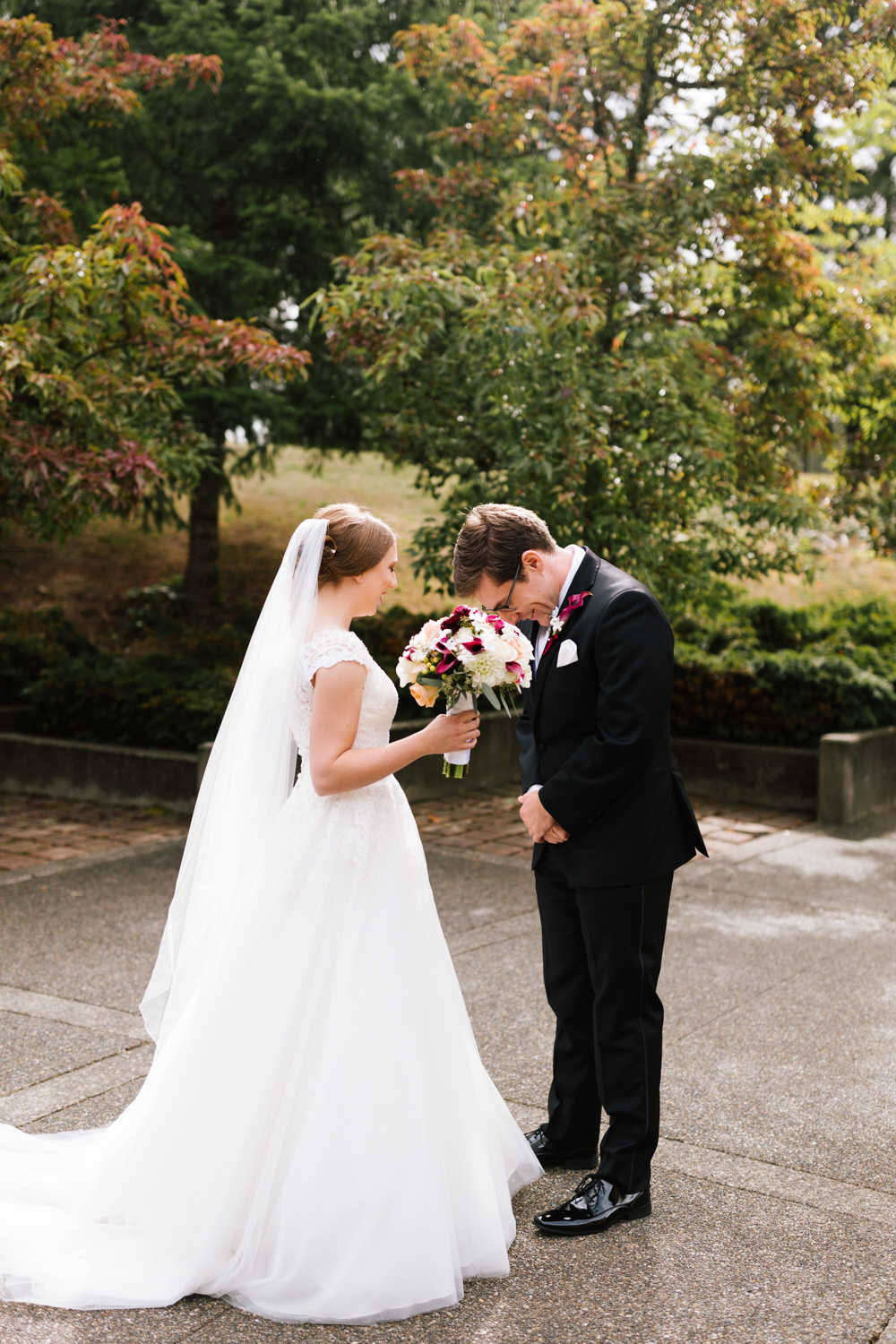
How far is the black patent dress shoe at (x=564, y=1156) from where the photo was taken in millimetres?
3744

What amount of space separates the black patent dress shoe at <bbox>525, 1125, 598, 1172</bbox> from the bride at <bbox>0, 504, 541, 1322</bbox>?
0.59 ft

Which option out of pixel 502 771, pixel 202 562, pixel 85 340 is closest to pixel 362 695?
pixel 85 340

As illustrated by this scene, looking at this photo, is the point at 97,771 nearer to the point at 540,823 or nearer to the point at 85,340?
the point at 85,340

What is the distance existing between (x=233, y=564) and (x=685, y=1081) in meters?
13.0

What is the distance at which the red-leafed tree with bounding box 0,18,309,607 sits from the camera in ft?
23.0

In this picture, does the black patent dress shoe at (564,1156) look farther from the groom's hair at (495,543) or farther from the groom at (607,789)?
the groom's hair at (495,543)

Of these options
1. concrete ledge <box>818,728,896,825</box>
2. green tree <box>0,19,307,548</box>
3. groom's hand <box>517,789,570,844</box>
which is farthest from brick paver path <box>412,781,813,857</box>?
groom's hand <box>517,789,570,844</box>

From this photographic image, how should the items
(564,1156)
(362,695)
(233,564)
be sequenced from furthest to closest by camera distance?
1. (233,564)
2. (564,1156)
3. (362,695)

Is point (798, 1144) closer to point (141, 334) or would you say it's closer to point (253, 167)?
point (141, 334)

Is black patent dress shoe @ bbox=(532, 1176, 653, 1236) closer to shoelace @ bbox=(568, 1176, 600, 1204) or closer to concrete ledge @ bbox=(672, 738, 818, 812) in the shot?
shoelace @ bbox=(568, 1176, 600, 1204)

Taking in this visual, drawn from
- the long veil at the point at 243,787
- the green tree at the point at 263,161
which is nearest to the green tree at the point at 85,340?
the green tree at the point at 263,161

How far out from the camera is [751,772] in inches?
395

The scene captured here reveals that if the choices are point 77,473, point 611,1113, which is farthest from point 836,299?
point 611,1113

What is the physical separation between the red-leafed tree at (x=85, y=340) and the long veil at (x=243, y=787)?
3.89m
